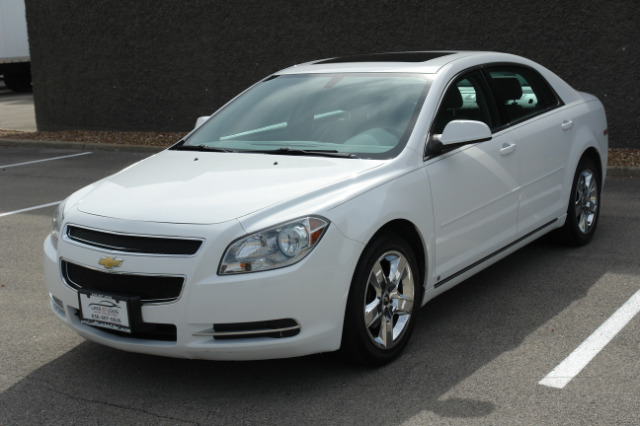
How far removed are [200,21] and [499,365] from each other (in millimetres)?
10562

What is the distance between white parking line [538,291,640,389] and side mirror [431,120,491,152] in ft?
4.25

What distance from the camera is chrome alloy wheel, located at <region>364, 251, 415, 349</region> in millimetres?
4402

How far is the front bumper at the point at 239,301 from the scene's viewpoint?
A: 12.9 feet

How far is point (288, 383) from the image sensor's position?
4.37m

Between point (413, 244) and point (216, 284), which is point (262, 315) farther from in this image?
point (413, 244)

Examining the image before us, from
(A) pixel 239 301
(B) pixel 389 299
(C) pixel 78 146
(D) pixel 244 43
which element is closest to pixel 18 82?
(C) pixel 78 146

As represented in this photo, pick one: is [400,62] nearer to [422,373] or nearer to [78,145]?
[422,373]

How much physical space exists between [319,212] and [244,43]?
9855 mm

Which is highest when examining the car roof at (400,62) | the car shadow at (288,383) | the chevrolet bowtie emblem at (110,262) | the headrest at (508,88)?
the car roof at (400,62)

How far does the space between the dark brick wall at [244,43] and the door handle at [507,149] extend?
5.96 metres

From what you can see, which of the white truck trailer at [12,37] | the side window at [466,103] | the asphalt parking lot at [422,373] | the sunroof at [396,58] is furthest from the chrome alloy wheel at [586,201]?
the white truck trailer at [12,37]

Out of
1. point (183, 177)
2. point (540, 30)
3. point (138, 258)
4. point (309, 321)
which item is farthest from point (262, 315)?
point (540, 30)

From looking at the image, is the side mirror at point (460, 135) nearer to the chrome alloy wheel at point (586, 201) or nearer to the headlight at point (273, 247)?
the headlight at point (273, 247)

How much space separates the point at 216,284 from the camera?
154 inches
